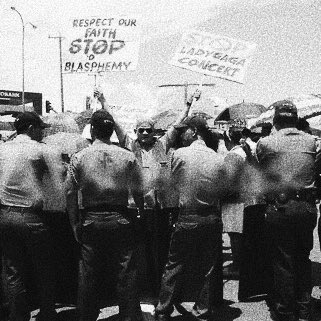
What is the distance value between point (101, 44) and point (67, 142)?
230 cm

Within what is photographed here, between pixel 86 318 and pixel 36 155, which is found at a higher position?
pixel 36 155

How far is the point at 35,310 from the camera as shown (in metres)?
5.52

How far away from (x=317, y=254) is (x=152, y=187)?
3.47 m

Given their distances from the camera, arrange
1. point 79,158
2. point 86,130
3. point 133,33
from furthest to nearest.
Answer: point 133,33 < point 86,130 < point 79,158

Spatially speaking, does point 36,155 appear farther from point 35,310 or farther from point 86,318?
point 35,310

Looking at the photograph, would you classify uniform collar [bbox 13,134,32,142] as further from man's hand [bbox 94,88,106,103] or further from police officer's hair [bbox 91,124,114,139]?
man's hand [bbox 94,88,106,103]

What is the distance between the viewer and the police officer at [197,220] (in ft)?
15.7

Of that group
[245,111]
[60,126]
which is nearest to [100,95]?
[60,126]

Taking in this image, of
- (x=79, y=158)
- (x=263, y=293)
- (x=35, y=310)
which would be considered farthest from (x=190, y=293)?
(x=79, y=158)

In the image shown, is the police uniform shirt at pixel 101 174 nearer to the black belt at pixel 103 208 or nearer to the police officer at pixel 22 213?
the black belt at pixel 103 208

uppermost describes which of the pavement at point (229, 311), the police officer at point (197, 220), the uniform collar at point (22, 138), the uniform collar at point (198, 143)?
the uniform collar at point (22, 138)

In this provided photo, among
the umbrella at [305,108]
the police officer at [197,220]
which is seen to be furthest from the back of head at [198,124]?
the umbrella at [305,108]

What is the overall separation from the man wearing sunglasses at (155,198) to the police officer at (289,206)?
125 centimetres

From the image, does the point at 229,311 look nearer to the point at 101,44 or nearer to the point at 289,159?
the point at 289,159
